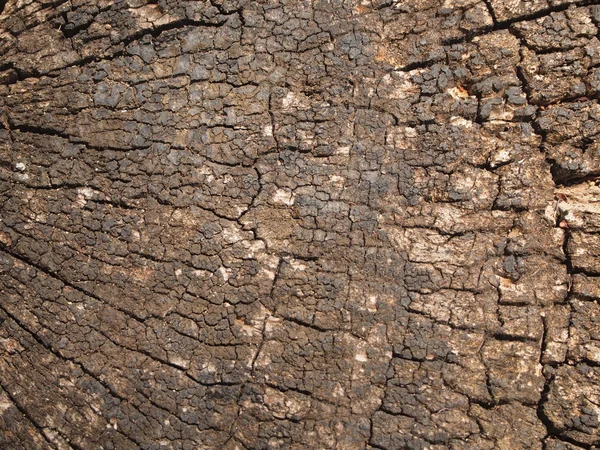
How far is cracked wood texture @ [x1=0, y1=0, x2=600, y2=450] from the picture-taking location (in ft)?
5.40

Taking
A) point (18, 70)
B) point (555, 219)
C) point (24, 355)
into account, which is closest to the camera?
point (555, 219)

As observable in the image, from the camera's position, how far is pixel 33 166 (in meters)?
1.91

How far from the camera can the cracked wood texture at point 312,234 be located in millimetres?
1646

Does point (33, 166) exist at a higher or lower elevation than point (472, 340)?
higher

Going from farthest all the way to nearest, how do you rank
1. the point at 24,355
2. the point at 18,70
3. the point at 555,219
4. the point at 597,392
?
the point at 18,70 < the point at 24,355 < the point at 555,219 < the point at 597,392

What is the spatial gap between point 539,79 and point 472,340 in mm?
725

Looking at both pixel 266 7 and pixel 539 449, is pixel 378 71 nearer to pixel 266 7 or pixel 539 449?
→ pixel 266 7

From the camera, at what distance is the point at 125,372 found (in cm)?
175

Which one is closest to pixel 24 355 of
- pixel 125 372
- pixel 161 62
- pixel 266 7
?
pixel 125 372

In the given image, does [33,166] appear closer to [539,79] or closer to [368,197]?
[368,197]

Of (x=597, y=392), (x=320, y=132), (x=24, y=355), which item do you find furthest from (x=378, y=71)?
(x=24, y=355)

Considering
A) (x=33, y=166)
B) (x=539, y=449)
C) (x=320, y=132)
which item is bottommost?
(x=539, y=449)

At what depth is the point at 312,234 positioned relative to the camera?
1.75 m

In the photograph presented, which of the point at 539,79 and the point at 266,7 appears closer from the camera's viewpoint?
the point at 539,79
